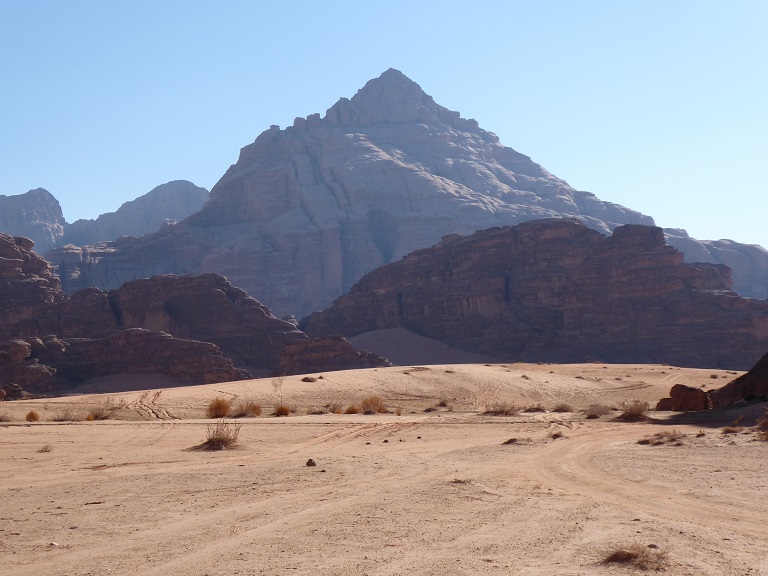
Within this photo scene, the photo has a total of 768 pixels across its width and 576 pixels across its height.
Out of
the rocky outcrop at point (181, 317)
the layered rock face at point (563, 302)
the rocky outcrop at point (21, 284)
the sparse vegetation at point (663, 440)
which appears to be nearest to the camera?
the sparse vegetation at point (663, 440)

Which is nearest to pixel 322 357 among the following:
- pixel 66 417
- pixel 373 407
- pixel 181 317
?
pixel 181 317

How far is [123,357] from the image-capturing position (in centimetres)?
6756

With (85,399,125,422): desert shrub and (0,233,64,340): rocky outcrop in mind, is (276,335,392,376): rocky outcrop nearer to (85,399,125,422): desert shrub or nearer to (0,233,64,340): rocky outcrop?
(0,233,64,340): rocky outcrop

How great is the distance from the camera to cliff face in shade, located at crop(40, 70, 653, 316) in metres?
148

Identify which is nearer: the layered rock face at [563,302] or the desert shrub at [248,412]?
the desert shrub at [248,412]

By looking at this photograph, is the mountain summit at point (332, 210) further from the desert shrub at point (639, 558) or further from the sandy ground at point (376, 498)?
the desert shrub at point (639, 558)

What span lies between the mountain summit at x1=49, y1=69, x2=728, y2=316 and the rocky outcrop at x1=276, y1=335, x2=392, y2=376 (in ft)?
241

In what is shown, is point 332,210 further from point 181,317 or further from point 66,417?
point 66,417

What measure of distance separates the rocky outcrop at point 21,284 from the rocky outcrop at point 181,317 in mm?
2746

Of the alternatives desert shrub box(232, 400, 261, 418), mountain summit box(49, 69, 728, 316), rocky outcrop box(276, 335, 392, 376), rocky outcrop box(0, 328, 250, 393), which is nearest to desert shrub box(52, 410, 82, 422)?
desert shrub box(232, 400, 261, 418)

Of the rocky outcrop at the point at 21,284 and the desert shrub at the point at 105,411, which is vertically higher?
the rocky outcrop at the point at 21,284

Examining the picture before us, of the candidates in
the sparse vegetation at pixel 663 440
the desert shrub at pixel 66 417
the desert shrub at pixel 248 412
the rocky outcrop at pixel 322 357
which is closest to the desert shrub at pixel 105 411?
the desert shrub at pixel 66 417

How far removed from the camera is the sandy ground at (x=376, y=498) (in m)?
9.05

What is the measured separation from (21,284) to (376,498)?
80989 mm
